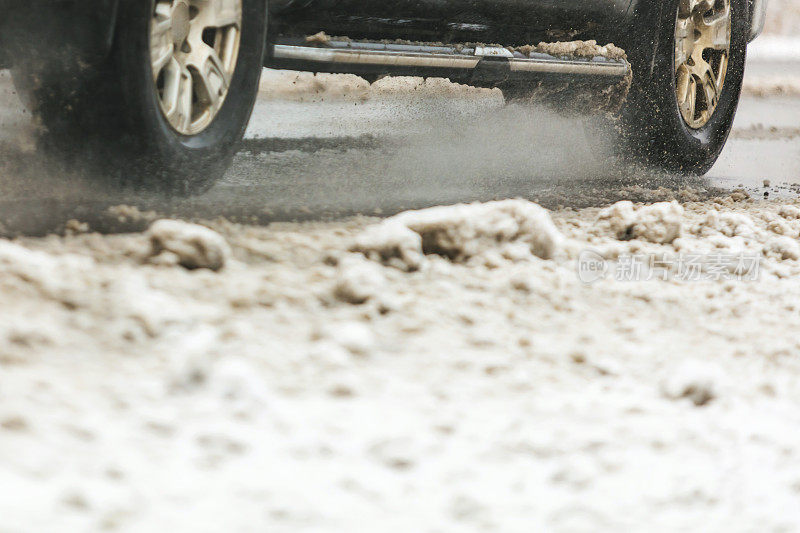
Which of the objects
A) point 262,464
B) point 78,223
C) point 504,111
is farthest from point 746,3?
point 262,464

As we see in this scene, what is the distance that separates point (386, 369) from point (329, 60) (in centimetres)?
162

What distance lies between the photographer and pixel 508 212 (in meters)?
2.46

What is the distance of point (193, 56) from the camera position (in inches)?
109

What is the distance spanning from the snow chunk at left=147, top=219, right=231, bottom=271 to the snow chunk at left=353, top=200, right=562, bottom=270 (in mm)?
363

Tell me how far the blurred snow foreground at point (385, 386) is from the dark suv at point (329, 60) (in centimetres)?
47

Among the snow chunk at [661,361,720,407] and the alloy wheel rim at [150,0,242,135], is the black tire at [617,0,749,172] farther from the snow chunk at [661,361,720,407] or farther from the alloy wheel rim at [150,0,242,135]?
the snow chunk at [661,361,720,407]

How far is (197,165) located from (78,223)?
1.71ft

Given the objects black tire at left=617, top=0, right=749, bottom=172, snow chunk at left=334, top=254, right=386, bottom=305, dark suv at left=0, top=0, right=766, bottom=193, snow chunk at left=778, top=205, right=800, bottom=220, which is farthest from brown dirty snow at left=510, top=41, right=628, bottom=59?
snow chunk at left=334, top=254, right=386, bottom=305

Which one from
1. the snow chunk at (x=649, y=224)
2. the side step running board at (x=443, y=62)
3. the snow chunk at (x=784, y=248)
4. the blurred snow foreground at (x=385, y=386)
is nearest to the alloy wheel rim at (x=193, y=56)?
→ the side step running board at (x=443, y=62)

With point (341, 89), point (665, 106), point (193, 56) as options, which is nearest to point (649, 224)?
point (193, 56)

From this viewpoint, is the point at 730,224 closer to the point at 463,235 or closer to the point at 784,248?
the point at 784,248

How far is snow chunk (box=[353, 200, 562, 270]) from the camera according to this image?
222 centimetres

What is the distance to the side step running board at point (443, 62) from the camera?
3.03 metres

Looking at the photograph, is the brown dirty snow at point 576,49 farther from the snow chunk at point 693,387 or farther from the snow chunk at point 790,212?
the snow chunk at point 693,387
